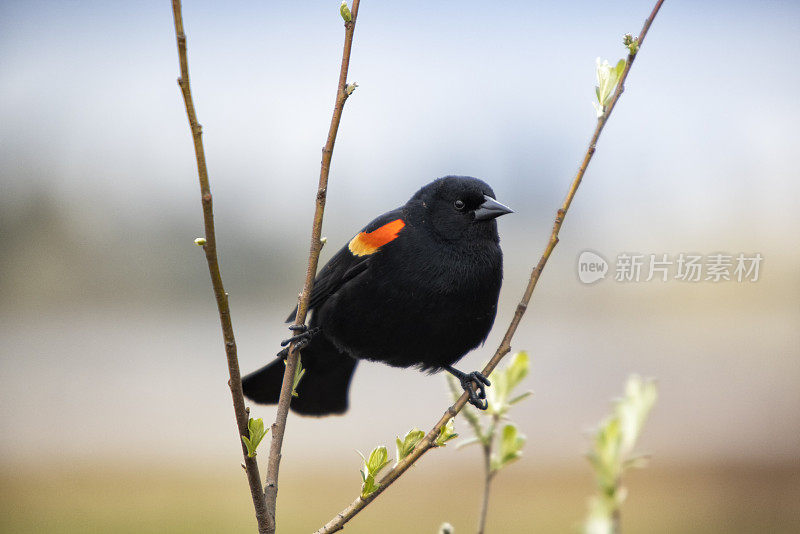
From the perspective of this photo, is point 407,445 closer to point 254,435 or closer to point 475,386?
point 254,435

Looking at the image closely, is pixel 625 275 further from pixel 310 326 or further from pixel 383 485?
pixel 383 485

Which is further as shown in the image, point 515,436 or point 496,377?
point 496,377

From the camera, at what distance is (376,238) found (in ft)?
8.15

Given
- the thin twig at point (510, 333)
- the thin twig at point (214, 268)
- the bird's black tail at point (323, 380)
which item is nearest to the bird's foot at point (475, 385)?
the bird's black tail at point (323, 380)

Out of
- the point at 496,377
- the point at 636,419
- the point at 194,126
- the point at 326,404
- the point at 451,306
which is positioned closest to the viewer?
the point at 636,419

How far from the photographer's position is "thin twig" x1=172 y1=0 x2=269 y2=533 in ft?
3.52

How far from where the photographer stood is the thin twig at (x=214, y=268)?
3.52ft

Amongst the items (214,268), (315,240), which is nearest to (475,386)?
(315,240)

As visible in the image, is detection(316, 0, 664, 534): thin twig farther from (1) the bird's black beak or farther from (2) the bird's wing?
(2) the bird's wing

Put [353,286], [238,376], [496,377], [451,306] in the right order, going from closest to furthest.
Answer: [238,376], [496,377], [451,306], [353,286]

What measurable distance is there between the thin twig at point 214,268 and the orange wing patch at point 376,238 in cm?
125

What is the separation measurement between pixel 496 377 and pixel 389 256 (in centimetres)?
101

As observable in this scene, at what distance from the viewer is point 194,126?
3.60ft

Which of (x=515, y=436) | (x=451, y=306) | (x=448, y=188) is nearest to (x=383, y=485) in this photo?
(x=515, y=436)
